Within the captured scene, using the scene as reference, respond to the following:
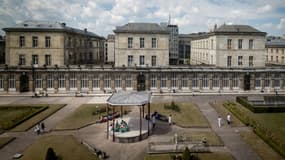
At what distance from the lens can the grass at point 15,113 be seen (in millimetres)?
32928

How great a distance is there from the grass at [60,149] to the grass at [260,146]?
14.5 m

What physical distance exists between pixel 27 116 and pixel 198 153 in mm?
22851

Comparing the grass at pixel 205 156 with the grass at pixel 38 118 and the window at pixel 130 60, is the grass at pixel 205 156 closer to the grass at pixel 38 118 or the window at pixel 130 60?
the grass at pixel 38 118

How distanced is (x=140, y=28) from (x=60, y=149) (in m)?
39.0

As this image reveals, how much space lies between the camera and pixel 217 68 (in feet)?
186

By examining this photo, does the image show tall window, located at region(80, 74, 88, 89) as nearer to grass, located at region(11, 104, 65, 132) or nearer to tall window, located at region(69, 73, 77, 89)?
tall window, located at region(69, 73, 77, 89)

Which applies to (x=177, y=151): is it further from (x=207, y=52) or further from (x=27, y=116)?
(x=207, y=52)

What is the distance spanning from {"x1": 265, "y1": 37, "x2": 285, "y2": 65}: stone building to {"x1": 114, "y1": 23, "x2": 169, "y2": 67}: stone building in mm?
42519

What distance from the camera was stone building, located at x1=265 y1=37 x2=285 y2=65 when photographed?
273 ft

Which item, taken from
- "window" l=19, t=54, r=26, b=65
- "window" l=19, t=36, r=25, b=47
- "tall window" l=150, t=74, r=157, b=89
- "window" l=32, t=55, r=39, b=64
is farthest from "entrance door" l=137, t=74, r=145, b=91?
"window" l=19, t=36, r=25, b=47

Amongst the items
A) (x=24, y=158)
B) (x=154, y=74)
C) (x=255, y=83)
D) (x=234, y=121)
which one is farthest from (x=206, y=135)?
(x=255, y=83)

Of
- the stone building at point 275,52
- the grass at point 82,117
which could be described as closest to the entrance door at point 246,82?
the grass at point 82,117

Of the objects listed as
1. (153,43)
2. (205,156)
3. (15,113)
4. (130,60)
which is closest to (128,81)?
(130,60)

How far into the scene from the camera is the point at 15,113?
38.9 metres
